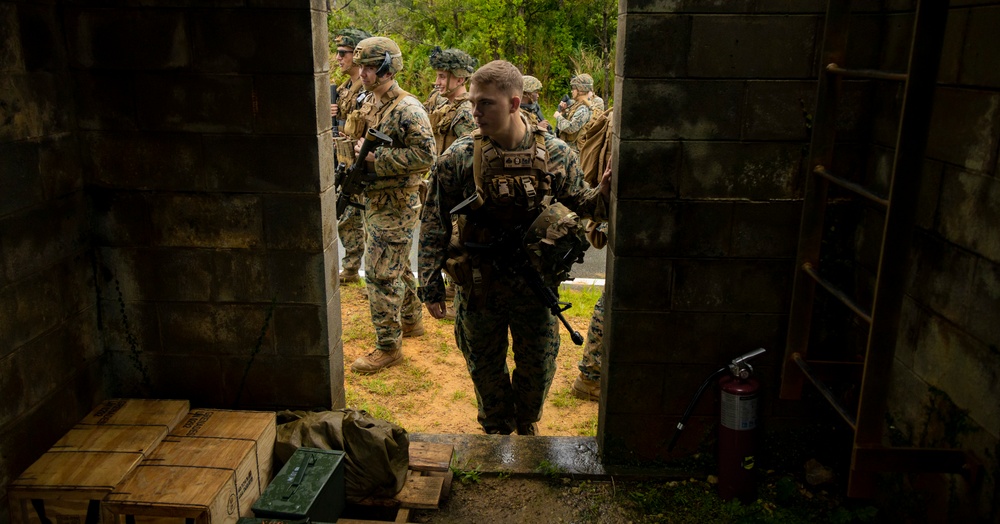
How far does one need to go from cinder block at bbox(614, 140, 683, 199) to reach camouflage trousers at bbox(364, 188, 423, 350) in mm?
2858

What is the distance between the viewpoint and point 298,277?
3.50m

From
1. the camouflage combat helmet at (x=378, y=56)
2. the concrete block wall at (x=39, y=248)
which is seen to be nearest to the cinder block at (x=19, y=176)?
the concrete block wall at (x=39, y=248)

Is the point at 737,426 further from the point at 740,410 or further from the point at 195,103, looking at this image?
the point at 195,103

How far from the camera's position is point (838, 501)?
3346mm

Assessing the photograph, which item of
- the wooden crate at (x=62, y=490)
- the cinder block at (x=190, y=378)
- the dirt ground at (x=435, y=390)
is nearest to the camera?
the wooden crate at (x=62, y=490)

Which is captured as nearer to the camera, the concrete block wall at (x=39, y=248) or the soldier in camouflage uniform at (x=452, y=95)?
the concrete block wall at (x=39, y=248)

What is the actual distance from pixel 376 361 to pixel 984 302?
4.36m

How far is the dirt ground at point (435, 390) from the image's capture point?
16.4ft

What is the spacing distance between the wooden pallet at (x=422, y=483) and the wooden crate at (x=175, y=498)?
0.53 metres

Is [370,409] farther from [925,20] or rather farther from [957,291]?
[925,20]

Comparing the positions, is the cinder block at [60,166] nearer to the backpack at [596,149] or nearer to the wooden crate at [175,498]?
the wooden crate at [175,498]

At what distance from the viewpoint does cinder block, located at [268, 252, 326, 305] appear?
347 centimetres

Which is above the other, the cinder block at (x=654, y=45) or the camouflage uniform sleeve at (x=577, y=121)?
the cinder block at (x=654, y=45)

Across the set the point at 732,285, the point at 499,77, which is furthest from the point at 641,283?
the point at 499,77
